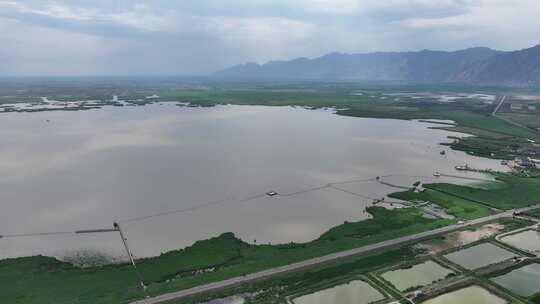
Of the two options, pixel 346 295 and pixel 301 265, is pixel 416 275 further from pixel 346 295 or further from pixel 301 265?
pixel 301 265

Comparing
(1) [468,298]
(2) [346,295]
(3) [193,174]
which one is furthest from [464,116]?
(2) [346,295]

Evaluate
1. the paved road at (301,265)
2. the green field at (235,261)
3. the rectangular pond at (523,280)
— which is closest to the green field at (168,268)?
the green field at (235,261)

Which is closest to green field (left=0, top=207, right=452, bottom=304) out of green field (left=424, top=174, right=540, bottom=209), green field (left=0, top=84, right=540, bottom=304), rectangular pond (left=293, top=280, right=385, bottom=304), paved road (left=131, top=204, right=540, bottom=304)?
green field (left=0, top=84, right=540, bottom=304)

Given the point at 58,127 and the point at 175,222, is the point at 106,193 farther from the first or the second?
the point at 58,127

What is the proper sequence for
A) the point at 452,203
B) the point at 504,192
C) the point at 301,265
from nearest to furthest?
the point at 301,265, the point at 452,203, the point at 504,192

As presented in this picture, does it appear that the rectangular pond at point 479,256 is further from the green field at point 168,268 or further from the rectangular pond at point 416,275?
the green field at point 168,268

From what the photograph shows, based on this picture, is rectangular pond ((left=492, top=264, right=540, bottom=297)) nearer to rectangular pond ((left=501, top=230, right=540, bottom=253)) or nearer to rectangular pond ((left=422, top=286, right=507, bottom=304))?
rectangular pond ((left=422, top=286, right=507, bottom=304))
